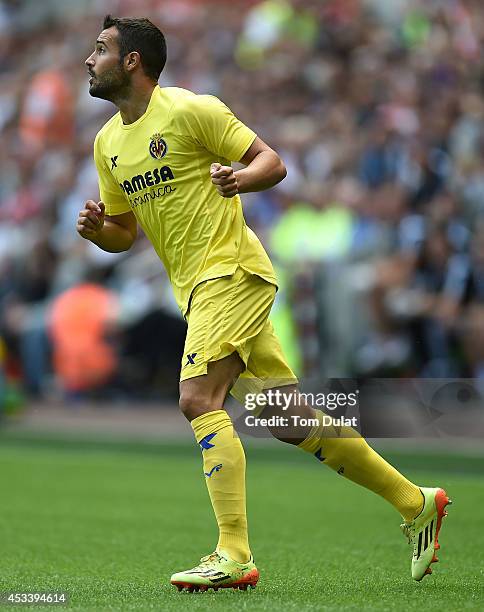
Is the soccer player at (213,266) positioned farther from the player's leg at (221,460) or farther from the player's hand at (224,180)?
the player's hand at (224,180)

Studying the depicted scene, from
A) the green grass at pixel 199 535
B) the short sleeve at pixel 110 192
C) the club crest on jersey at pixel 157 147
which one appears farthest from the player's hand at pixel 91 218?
the green grass at pixel 199 535

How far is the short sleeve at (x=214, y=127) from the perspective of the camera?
5.32 m

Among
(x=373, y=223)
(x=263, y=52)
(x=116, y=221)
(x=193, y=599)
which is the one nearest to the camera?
(x=193, y=599)

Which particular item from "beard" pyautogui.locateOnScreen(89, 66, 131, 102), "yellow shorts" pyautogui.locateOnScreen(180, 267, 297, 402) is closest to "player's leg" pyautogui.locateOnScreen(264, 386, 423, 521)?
"yellow shorts" pyautogui.locateOnScreen(180, 267, 297, 402)

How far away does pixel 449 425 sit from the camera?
1123 centimetres

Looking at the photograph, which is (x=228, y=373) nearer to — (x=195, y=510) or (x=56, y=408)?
(x=195, y=510)

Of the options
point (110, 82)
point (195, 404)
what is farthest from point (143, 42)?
point (195, 404)

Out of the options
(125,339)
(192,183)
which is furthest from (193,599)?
(125,339)

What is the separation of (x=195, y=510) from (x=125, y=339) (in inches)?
259

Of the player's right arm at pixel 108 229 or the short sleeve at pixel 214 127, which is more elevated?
the short sleeve at pixel 214 127

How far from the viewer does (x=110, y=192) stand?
5898mm

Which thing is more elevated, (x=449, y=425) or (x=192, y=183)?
(x=192, y=183)

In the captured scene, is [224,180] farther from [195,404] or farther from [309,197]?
[309,197]

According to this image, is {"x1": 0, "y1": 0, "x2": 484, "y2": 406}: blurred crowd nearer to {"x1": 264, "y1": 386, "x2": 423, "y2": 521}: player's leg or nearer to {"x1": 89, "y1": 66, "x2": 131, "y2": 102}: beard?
{"x1": 264, "y1": 386, "x2": 423, "y2": 521}: player's leg
